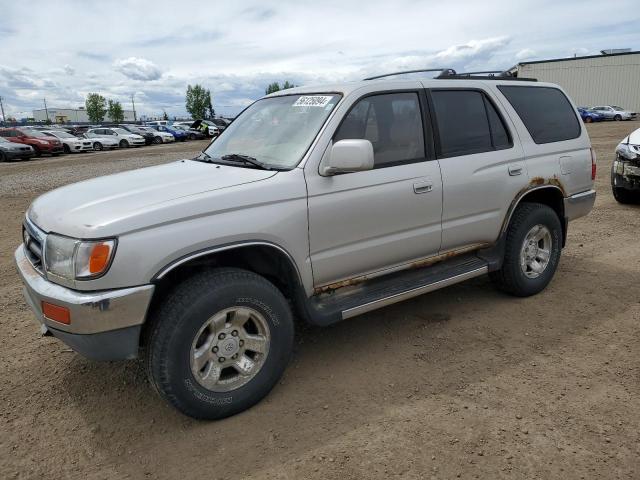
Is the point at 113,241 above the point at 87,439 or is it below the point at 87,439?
above

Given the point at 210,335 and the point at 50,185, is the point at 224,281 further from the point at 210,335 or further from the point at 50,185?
the point at 50,185

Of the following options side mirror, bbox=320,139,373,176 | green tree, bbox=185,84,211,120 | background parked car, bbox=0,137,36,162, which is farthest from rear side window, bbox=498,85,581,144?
green tree, bbox=185,84,211,120

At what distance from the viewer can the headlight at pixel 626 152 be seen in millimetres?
7729

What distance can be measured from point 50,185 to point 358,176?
41.7ft

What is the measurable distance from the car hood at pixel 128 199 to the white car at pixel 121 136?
3115 cm

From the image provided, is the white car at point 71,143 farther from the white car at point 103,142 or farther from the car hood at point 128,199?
the car hood at point 128,199

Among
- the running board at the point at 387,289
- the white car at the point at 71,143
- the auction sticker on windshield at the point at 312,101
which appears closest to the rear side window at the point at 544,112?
the running board at the point at 387,289

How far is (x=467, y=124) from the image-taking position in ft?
13.2

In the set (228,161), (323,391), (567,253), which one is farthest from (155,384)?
(567,253)

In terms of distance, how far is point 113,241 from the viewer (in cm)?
254

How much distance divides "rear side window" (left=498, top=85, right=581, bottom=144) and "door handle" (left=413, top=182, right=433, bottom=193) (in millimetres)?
1356

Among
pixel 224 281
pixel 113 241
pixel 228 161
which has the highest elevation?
pixel 228 161

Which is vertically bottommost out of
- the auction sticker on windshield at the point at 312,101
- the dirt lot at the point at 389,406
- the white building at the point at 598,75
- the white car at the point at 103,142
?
the dirt lot at the point at 389,406

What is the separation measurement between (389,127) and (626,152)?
600cm
